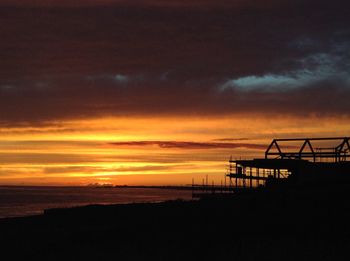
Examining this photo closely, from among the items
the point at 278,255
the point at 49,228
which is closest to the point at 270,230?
the point at 278,255

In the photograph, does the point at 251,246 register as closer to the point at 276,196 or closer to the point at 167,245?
the point at 167,245

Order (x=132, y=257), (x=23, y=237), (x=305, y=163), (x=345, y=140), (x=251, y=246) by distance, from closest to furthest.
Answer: (x=132, y=257) → (x=251, y=246) → (x=23, y=237) → (x=345, y=140) → (x=305, y=163)

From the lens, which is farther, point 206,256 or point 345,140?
point 345,140

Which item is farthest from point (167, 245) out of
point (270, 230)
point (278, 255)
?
point (270, 230)

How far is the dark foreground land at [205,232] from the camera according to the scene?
20375 millimetres

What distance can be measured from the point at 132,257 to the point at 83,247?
3.16 meters

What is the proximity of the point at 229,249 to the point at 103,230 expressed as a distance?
8.04 metres

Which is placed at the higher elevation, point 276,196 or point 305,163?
point 305,163

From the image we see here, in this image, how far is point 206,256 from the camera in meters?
19.7

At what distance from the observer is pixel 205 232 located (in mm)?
25844

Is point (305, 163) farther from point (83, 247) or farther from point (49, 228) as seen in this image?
point (83, 247)

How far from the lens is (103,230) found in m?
26.6

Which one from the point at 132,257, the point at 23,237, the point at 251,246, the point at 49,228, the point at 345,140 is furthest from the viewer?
the point at 345,140

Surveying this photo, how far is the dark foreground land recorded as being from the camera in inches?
802
